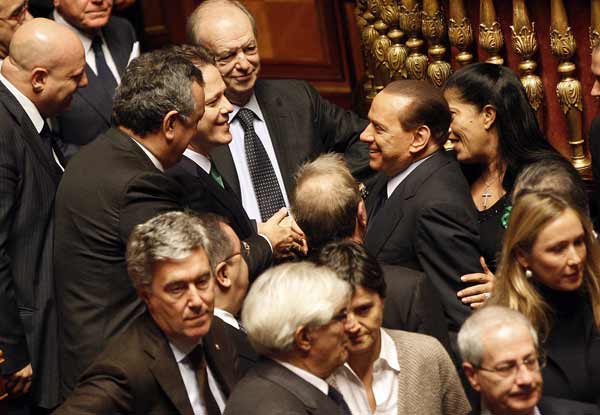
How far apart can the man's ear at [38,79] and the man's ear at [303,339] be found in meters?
1.47

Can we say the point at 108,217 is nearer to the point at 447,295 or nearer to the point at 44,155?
the point at 44,155

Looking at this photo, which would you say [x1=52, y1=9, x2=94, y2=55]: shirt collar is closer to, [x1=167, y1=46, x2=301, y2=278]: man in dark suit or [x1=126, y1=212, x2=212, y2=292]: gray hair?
[x1=167, y1=46, x2=301, y2=278]: man in dark suit

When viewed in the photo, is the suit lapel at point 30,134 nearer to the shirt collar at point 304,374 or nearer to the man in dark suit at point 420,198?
the man in dark suit at point 420,198

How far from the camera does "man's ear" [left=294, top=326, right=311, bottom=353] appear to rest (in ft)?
8.97

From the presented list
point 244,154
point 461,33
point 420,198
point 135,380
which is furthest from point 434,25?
point 135,380

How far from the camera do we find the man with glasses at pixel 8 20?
13.7ft

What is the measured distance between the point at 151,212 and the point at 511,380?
1.12 metres

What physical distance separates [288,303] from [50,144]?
1405 mm

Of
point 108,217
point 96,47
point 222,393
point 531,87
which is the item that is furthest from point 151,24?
point 222,393

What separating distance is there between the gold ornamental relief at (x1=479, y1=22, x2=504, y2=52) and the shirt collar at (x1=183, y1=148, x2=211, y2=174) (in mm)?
1191

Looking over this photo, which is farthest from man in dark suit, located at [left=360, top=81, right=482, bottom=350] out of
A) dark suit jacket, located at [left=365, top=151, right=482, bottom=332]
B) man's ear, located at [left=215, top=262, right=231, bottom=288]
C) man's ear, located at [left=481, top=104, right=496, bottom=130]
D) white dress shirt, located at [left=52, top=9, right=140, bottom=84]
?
white dress shirt, located at [left=52, top=9, right=140, bottom=84]

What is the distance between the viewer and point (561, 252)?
3102mm

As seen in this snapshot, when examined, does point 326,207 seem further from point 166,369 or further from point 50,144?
point 50,144

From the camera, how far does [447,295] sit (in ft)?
12.0
